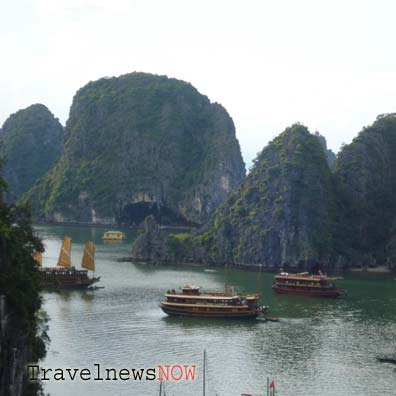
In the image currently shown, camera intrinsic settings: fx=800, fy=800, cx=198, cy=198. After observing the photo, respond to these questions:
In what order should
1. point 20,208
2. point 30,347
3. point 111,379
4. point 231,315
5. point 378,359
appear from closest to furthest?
point 30,347, point 20,208, point 111,379, point 378,359, point 231,315

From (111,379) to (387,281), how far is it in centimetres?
5244

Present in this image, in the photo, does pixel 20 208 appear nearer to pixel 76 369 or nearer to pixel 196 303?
pixel 76 369

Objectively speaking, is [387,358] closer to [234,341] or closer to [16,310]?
[234,341]

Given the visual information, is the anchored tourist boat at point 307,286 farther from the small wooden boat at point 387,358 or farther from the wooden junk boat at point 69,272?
the small wooden boat at point 387,358

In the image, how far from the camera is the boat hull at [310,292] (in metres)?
77.4

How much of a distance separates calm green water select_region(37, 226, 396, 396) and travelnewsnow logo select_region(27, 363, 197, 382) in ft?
1.76

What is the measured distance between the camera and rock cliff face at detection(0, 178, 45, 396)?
2941cm

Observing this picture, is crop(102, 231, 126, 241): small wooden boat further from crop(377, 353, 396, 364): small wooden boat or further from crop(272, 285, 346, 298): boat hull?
crop(377, 353, 396, 364): small wooden boat

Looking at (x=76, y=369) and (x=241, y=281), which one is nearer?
(x=76, y=369)

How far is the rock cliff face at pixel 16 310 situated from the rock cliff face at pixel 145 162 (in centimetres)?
13627

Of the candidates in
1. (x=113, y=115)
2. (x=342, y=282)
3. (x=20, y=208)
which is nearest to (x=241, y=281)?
(x=342, y=282)

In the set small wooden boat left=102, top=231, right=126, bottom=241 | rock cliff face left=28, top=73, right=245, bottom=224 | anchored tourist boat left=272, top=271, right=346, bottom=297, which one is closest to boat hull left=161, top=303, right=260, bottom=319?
anchored tourist boat left=272, top=271, right=346, bottom=297

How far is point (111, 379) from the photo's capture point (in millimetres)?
45156

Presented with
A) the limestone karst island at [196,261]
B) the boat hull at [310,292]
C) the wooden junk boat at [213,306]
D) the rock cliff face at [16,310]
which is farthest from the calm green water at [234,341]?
the rock cliff face at [16,310]
